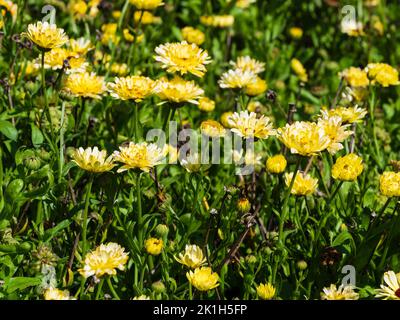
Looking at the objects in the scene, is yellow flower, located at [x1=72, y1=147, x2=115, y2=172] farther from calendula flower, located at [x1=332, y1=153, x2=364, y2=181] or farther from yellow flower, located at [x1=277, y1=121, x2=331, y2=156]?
calendula flower, located at [x1=332, y1=153, x2=364, y2=181]

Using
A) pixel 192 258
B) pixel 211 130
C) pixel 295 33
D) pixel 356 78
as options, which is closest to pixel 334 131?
pixel 211 130

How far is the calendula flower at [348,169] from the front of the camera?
2088 mm

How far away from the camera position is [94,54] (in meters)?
3.06

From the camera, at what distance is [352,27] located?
362 centimetres

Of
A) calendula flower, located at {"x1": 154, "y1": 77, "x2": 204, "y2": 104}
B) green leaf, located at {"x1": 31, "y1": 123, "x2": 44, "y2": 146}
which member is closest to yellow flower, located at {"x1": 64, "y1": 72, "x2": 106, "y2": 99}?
green leaf, located at {"x1": 31, "y1": 123, "x2": 44, "y2": 146}

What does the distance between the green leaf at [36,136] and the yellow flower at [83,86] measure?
18 cm

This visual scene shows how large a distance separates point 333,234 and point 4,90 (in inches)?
49.3

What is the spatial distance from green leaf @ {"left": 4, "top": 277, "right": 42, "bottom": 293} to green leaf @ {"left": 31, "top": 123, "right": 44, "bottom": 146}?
0.56 m

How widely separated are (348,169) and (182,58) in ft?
2.03

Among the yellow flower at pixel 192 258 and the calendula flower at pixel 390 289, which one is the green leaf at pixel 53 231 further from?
the calendula flower at pixel 390 289

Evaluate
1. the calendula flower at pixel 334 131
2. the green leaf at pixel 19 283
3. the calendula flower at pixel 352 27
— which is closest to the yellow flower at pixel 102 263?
the green leaf at pixel 19 283

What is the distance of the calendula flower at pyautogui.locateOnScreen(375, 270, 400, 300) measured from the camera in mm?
1867
